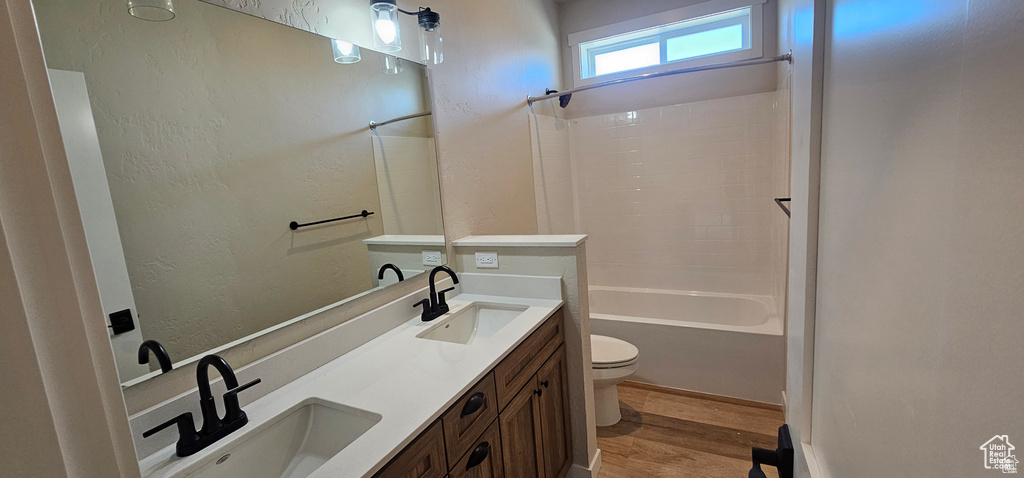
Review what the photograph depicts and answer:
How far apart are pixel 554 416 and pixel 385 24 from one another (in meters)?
1.71

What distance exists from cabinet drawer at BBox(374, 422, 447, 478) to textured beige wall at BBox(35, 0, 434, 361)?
63 centimetres

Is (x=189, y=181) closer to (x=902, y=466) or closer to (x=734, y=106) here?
(x=902, y=466)

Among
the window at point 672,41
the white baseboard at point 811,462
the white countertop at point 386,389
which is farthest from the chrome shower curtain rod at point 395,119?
the window at point 672,41

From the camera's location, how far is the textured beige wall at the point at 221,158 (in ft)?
3.36

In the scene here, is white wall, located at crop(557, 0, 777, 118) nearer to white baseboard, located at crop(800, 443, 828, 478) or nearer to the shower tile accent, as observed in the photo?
the shower tile accent

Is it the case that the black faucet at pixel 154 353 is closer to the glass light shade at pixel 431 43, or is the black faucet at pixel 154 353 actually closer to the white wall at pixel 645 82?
the glass light shade at pixel 431 43

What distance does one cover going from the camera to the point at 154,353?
1.05 metres

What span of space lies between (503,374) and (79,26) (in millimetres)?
1394

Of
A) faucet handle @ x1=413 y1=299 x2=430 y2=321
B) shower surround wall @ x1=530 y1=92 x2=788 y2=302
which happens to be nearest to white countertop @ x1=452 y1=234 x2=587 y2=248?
faucet handle @ x1=413 y1=299 x2=430 y2=321

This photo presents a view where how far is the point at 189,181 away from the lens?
1.15m

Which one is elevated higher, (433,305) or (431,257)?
(431,257)

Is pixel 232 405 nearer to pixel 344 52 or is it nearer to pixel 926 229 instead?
pixel 344 52

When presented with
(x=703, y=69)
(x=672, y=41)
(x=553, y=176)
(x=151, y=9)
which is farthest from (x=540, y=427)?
(x=672, y=41)

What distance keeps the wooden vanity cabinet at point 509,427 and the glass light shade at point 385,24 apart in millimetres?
1251
